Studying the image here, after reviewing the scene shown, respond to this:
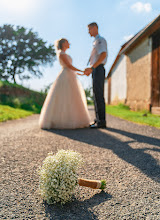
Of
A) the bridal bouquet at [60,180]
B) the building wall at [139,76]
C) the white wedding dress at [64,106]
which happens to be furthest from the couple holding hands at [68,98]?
the building wall at [139,76]

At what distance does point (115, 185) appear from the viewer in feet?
5.52

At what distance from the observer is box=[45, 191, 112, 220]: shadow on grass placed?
125 cm

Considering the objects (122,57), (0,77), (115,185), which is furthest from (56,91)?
(0,77)

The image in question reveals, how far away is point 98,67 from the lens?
442 centimetres

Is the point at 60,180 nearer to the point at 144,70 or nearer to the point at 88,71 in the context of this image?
the point at 88,71

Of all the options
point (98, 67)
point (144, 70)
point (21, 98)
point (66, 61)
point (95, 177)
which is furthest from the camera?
point (21, 98)

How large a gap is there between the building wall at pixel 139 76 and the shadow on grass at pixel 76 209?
7250 millimetres

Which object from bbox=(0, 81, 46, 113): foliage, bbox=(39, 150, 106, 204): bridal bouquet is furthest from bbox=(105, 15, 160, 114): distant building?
bbox=(39, 150, 106, 204): bridal bouquet

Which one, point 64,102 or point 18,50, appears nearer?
point 64,102

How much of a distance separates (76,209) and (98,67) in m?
3.50

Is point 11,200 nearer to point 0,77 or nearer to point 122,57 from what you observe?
point 122,57

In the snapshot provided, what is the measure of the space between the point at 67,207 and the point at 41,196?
212mm

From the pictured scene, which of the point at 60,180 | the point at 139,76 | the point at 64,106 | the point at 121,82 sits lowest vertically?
the point at 60,180

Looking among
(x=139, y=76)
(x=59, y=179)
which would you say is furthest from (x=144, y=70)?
(x=59, y=179)
